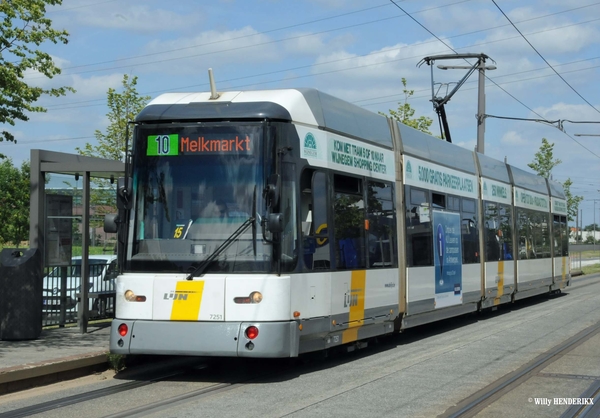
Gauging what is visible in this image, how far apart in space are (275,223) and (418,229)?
5.50 metres

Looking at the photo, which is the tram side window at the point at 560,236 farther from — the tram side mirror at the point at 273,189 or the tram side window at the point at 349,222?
the tram side mirror at the point at 273,189

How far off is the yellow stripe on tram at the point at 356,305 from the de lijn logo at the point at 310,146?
1.87 m

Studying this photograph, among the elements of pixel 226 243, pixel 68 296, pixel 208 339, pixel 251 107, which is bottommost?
pixel 208 339

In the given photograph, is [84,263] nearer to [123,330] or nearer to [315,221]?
[123,330]

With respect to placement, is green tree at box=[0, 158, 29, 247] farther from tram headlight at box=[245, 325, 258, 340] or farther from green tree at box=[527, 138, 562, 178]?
green tree at box=[527, 138, 562, 178]

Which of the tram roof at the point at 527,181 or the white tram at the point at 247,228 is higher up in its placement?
the tram roof at the point at 527,181

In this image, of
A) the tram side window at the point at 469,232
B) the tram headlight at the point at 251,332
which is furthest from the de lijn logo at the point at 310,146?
the tram side window at the point at 469,232

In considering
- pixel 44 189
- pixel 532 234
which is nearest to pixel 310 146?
pixel 44 189

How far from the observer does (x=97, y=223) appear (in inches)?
619

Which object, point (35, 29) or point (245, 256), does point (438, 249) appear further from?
point (35, 29)

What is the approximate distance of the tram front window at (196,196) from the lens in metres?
9.66

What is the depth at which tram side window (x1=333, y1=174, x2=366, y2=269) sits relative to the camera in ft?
36.2

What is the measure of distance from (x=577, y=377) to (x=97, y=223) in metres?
9.07

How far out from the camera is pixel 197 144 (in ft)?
32.5
